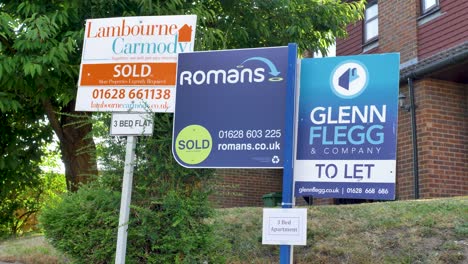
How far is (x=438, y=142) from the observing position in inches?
453

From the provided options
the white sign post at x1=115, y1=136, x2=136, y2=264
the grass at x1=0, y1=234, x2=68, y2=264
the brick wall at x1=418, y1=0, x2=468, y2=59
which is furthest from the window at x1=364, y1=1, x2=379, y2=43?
the white sign post at x1=115, y1=136, x2=136, y2=264

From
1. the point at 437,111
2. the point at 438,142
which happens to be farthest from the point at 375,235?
the point at 437,111

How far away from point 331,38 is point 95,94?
683cm

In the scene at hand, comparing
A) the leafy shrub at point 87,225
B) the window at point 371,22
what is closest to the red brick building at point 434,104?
the window at point 371,22

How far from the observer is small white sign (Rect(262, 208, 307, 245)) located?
174 inches

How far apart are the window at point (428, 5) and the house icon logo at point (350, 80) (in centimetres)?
853

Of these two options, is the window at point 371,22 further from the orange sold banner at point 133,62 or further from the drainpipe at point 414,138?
the orange sold banner at point 133,62

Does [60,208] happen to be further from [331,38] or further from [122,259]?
[331,38]

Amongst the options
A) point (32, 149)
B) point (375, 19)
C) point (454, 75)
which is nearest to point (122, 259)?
point (32, 149)

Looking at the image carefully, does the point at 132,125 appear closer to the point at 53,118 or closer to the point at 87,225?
the point at 87,225

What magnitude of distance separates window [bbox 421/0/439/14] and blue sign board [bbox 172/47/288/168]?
8496 mm

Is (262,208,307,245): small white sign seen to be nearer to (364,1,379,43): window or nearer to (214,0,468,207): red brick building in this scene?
(214,0,468,207): red brick building

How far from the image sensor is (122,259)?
16.4 ft

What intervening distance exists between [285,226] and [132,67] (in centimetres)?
202
